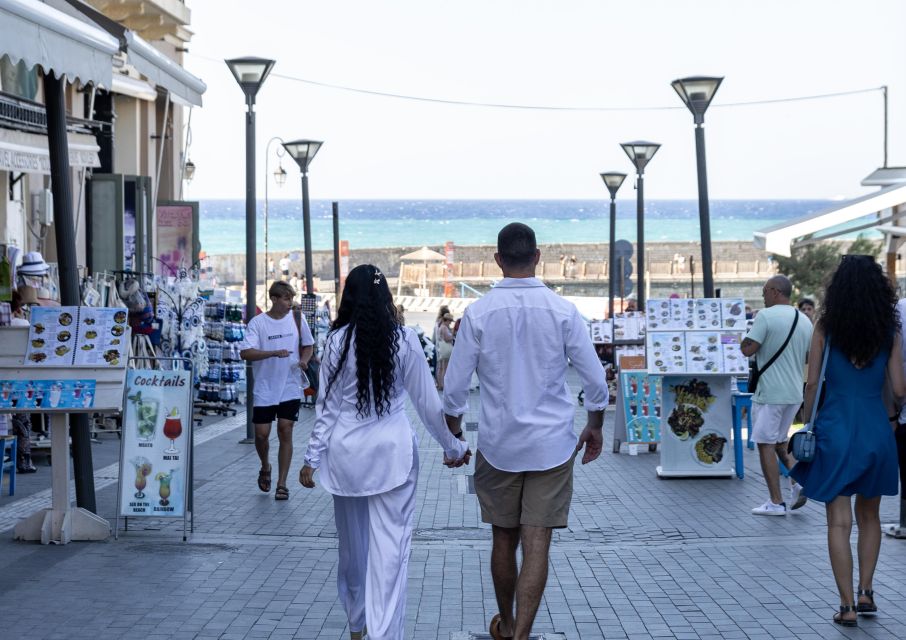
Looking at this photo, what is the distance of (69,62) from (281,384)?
3.75 meters

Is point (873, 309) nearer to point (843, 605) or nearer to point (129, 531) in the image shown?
point (843, 605)

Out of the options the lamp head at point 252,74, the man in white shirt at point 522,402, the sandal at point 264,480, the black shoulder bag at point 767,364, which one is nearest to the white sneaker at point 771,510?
the black shoulder bag at point 767,364

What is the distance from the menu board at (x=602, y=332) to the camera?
22.5 meters

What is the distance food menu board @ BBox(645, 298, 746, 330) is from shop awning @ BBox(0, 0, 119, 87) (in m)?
6.10

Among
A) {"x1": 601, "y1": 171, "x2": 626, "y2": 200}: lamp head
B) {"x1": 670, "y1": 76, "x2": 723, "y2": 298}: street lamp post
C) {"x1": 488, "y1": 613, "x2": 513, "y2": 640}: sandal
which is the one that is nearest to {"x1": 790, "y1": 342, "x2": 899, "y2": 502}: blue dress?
{"x1": 488, "y1": 613, "x2": 513, "y2": 640}: sandal

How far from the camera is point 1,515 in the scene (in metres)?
9.86

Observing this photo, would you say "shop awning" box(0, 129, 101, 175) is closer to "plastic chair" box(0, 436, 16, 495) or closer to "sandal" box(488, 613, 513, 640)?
"plastic chair" box(0, 436, 16, 495)

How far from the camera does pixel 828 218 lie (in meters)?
15.7

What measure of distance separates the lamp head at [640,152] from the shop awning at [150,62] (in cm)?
1428

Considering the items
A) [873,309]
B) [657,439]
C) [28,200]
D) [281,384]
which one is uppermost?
[28,200]

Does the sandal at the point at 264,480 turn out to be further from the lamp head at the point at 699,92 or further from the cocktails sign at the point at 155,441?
the lamp head at the point at 699,92

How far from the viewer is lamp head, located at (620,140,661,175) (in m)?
24.1

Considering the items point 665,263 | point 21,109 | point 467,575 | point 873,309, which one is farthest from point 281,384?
point 665,263

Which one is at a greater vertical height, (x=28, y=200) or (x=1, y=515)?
(x=28, y=200)
